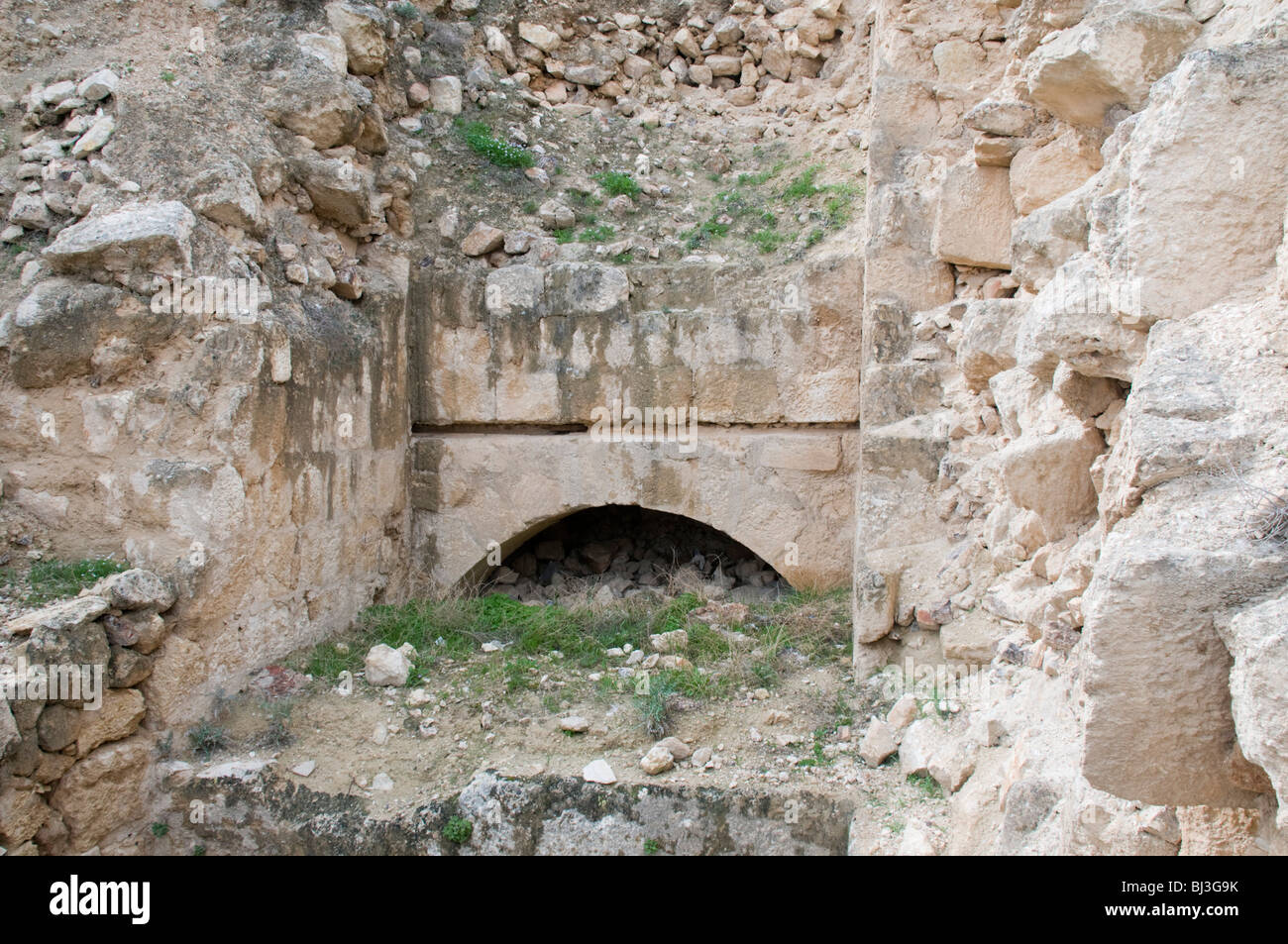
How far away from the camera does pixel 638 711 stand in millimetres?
4152

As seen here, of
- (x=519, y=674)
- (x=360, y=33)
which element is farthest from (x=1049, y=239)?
(x=360, y=33)

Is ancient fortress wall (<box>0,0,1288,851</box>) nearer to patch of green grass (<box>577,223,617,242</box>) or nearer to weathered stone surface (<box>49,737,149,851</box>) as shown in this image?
weathered stone surface (<box>49,737,149,851</box>)

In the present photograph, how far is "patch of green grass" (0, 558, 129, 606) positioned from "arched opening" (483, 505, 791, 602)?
2284mm

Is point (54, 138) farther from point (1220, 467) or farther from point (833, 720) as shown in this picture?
point (1220, 467)

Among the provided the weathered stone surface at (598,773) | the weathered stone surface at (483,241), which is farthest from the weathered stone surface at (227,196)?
the weathered stone surface at (598,773)

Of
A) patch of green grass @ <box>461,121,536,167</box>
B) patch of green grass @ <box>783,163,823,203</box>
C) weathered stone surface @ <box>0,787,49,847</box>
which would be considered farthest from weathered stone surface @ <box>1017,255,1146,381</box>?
patch of green grass @ <box>461,121,536,167</box>

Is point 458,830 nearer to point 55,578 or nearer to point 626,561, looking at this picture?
point 55,578

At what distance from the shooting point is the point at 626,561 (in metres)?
6.33

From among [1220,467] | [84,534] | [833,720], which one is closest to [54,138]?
[84,534]

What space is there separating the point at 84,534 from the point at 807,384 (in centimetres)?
362

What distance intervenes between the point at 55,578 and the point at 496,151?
3.59 meters

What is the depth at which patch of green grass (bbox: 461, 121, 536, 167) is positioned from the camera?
6.04m

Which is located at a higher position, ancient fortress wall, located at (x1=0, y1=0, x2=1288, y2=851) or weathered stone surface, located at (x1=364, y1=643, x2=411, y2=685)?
ancient fortress wall, located at (x1=0, y1=0, x2=1288, y2=851)

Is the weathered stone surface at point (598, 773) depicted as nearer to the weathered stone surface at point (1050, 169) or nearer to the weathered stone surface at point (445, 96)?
the weathered stone surface at point (1050, 169)
